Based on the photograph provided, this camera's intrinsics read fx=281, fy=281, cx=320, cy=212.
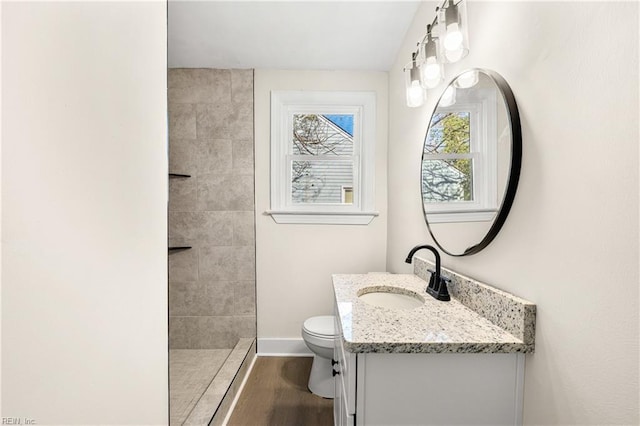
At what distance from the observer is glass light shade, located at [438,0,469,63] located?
997mm

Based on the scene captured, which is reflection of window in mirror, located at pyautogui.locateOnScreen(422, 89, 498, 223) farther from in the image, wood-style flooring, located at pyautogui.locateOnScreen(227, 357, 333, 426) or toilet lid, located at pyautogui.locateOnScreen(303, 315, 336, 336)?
wood-style flooring, located at pyautogui.locateOnScreen(227, 357, 333, 426)

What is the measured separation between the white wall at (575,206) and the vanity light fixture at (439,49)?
0.38ft

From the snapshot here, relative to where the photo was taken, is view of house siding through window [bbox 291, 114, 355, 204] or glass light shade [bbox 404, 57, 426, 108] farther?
view of house siding through window [bbox 291, 114, 355, 204]

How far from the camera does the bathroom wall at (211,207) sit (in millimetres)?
2352

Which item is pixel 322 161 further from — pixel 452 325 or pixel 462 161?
pixel 452 325

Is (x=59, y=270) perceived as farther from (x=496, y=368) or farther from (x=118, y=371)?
(x=496, y=368)

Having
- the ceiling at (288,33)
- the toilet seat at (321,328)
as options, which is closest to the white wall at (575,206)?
the ceiling at (288,33)

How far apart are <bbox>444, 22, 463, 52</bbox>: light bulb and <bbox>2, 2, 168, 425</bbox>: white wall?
37.5 inches

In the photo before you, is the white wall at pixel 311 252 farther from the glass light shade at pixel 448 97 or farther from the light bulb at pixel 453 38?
the light bulb at pixel 453 38

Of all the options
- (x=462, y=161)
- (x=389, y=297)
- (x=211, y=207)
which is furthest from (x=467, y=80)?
(x=211, y=207)

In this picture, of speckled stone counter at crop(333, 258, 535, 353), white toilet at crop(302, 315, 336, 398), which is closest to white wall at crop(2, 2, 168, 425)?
speckled stone counter at crop(333, 258, 535, 353)

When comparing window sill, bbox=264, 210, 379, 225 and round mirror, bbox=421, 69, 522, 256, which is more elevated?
round mirror, bbox=421, 69, 522, 256

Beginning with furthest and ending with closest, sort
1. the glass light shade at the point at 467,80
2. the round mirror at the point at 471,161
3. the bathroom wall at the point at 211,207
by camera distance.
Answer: the bathroom wall at the point at 211,207 → the glass light shade at the point at 467,80 → the round mirror at the point at 471,161

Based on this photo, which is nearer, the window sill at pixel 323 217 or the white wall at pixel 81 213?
the white wall at pixel 81 213
